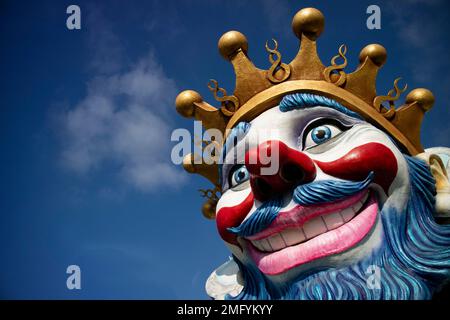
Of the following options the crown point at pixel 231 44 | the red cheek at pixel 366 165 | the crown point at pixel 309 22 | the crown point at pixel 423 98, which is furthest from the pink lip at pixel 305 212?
the crown point at pixel 231 44

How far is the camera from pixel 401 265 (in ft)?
13.5

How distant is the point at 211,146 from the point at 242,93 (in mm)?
618

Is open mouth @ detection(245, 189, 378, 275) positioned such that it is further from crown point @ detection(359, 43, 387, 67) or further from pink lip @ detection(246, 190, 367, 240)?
crown point @ detection(359, 43, 387, 67)

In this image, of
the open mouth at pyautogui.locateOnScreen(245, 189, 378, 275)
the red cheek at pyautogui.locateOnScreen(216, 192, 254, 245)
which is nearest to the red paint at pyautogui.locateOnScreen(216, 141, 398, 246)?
the open mouth at pyautogui.locateOnScreen(245, 189, 378, 275)

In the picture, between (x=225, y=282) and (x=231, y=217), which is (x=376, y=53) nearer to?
(x=231, y=217)

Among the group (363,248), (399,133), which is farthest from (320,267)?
(399,133)

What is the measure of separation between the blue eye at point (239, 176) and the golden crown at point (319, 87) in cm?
43

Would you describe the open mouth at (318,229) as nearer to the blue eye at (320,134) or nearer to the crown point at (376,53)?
the blue eye at (320,134)

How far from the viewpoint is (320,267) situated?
4191mm

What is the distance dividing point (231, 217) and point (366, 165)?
47.6 inches

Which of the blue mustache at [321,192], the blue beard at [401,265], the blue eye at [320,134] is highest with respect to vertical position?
the blue eye at [320,134]

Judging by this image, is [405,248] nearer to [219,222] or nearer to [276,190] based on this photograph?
[276,190]


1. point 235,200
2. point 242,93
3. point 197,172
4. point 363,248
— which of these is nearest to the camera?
point 363,248

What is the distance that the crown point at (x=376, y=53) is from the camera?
4.91 meters
